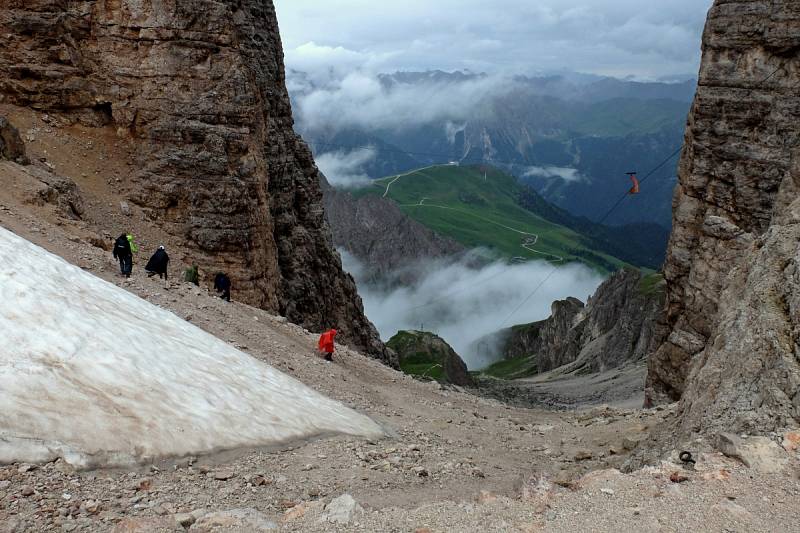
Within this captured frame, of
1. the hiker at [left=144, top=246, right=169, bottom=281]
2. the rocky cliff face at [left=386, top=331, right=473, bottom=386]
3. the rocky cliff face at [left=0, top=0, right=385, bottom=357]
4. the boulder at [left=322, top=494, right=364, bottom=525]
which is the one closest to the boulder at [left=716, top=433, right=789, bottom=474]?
the boulder at [left=322, top=494, right=364, bottom=525]

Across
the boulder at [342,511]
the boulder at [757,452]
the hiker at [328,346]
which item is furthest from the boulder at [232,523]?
the hiker at [328,346]

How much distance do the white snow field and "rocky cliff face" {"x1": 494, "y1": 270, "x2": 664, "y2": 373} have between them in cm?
5548

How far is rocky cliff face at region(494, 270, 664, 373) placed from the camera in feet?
273

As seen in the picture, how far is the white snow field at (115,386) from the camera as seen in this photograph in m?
10.7

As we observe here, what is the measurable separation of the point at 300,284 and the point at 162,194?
13441 millimetres

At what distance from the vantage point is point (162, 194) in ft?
122

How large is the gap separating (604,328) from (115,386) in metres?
94.6

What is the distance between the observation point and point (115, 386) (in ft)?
41.4

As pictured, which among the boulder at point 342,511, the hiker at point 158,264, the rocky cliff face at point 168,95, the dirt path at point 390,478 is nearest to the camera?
the dirt path at point 390,478

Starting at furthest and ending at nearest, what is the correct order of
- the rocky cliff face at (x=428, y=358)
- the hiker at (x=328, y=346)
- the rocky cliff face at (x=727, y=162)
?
the rocky cliff face at (x=428, y=358) < the rocky cliff face at (x=727, y=162) < the hiker at (x=328, y=346)

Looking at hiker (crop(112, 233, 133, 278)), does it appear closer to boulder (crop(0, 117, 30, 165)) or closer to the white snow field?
the white snow field

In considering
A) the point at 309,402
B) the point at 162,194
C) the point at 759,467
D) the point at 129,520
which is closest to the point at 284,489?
the point at 129,520

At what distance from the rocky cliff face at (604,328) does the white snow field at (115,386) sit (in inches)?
2184

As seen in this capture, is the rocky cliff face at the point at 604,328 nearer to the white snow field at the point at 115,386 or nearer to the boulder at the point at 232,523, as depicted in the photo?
the white snow field at the point at 115,386
